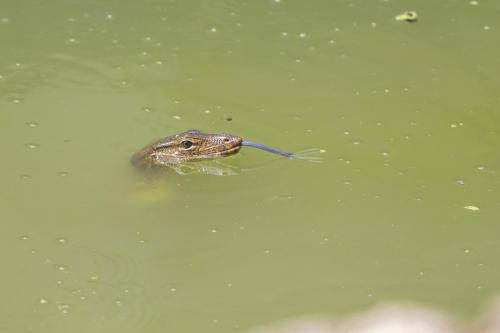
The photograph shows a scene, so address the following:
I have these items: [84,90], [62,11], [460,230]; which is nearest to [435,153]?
[460,230]

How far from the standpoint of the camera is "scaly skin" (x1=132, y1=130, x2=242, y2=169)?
16.5 feet

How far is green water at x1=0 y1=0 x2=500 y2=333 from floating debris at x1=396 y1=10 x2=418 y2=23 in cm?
7

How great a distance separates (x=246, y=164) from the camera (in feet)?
16.9

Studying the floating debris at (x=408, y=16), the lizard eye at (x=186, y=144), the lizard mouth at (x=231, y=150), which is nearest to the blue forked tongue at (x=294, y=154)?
the lizard mouth at (x=231, y=150)

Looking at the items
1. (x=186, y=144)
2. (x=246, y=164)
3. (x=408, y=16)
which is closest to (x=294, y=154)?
(x=246, y=164)

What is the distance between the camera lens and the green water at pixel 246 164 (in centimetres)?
412

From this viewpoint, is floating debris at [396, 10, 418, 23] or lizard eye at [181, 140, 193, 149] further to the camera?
floating debris at [396, 10, 418, 23]

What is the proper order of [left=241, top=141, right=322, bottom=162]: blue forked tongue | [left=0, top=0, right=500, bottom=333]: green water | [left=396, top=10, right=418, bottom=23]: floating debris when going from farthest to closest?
1. [left=396, top=10, right=418, bottom=23]: floating debris
2. [left=241, top=141, right=322, bottom=162]: blue forked tongue
3. [left=0, top=0, right=500, bottom=333]: green water

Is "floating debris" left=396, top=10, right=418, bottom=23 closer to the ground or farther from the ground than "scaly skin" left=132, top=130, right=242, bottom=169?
closer to the ground

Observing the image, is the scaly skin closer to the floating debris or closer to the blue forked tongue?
the blue forked tongue

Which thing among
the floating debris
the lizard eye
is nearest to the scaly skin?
the lizard eye

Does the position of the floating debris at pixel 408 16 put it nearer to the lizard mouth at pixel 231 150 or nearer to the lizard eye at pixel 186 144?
the lizard mouth at pixel 231 150

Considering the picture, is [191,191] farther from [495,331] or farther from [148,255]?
[495,331]

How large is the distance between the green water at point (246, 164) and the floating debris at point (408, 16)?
7 centimetres
